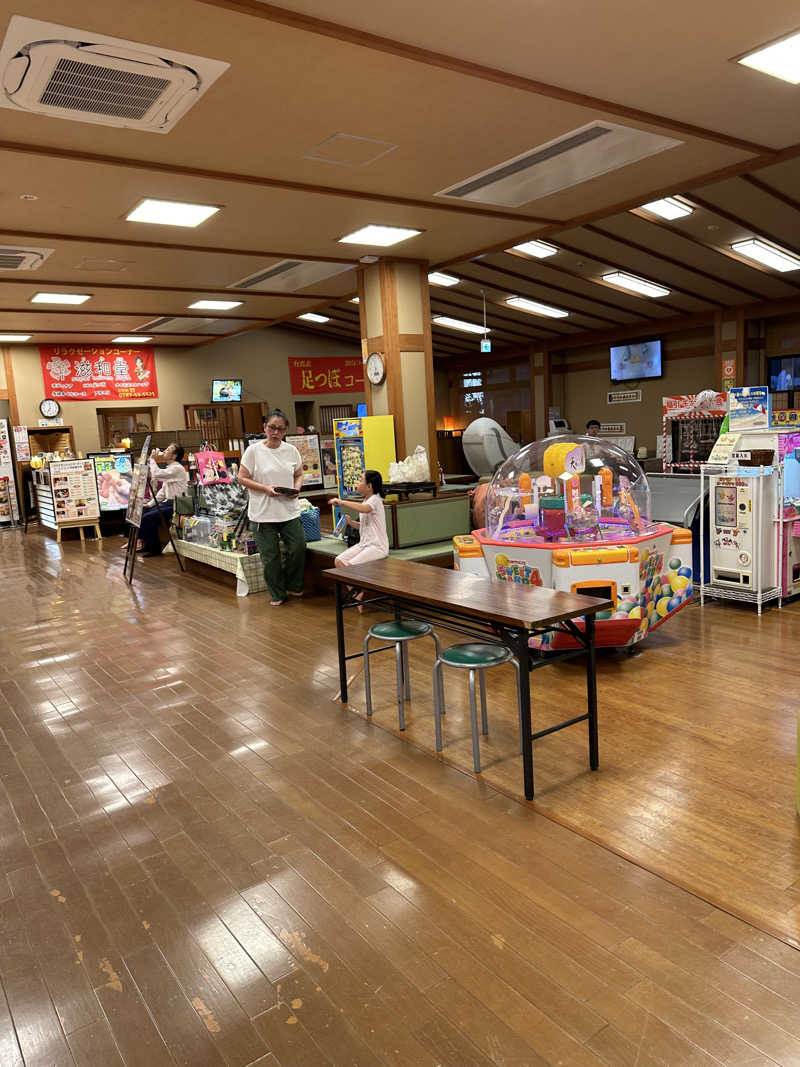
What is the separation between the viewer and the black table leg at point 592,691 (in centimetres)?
334

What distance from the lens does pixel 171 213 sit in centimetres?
648

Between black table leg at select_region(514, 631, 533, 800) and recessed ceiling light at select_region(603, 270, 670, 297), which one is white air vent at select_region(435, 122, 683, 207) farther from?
recessed ceiling light at select_region(603, 270, 670, 297)

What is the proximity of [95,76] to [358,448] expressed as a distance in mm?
4729

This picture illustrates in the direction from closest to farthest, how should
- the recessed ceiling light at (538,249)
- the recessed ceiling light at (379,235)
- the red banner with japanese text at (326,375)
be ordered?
the recessed ceiling light at (379,235) < the recessed ceiling light at (538,249) < the red banner with japanese text at (326,375)

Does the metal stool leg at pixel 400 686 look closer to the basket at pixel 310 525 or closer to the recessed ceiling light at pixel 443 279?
the basket at pixel 310 525

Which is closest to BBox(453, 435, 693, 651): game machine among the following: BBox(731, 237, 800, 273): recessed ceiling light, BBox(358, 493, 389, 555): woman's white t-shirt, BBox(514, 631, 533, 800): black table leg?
BBox(358, 493, 389, 555): woman's white t-shirt

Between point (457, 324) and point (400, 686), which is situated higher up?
point (457, 324)

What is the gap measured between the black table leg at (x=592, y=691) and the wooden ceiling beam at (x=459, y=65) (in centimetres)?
311

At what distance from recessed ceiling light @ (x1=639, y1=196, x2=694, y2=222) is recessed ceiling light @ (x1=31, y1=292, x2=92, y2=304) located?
7.35 meters

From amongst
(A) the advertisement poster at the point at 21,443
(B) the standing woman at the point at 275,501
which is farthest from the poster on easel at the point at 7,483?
(B) the standing woman at the point at 275,501

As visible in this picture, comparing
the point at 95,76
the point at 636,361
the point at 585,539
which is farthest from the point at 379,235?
the point at 636,361

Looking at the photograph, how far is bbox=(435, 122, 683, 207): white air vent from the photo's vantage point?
548 centimetres

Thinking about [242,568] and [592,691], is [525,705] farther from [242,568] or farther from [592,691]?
[242,568]

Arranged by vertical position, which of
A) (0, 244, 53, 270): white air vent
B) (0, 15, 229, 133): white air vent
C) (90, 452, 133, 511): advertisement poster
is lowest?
(90, 452, 133, 511): advertisement poster
